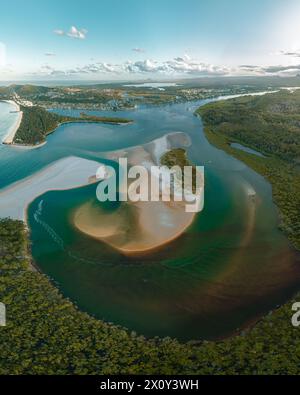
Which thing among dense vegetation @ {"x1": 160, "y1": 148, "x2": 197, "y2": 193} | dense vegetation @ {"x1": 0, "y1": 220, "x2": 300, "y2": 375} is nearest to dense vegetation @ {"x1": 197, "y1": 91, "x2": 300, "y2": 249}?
dense vegetation @ {"x1": 160, "y1": 148, "x2": 197, "y2": 193}

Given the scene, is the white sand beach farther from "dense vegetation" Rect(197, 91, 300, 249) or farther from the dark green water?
"dense vegetation" Rect(197, 91, 300, 249)

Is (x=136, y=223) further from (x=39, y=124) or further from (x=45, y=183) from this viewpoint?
(x=39, y=124)

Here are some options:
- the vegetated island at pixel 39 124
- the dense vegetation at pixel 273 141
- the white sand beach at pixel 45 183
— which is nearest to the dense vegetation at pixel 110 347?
the dense vegetation at pixel 273 141

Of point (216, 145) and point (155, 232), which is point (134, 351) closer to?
point (155, 232)

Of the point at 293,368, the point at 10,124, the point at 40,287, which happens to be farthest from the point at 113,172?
the point at 10,124

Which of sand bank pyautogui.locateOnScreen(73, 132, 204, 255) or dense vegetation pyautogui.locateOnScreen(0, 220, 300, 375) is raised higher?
sand bank pyautogui.locateOnScreen(73, 132, 204, 255)
